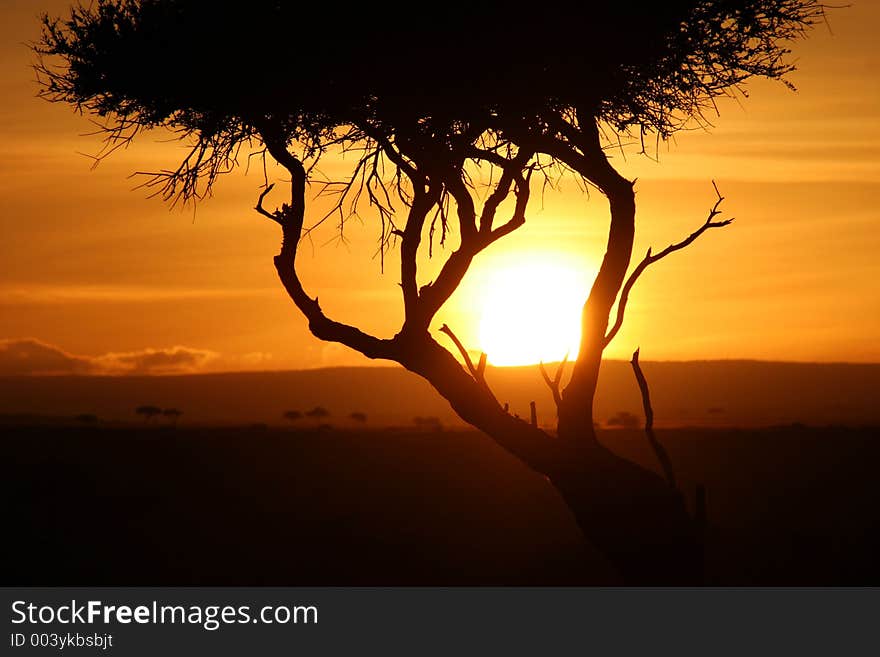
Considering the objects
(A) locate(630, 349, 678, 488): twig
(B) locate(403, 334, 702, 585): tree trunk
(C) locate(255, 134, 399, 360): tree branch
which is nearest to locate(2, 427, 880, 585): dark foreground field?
(A) locate(630, 349, 678, 488): twig

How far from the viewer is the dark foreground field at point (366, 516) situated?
18.9 metres

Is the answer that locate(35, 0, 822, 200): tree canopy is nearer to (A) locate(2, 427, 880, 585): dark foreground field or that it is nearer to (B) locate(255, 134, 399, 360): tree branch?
(B) locate(255, 134, 399, 360): tree branch

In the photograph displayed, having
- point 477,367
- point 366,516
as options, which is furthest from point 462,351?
point 366,516

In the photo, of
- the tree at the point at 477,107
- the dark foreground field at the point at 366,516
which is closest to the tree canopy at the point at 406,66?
the tree at the point at 477,107

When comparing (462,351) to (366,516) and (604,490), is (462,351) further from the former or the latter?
(366,516)

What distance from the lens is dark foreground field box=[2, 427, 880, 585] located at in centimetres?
1888

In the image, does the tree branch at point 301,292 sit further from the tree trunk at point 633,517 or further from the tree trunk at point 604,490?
the tree trunk at point 633,517

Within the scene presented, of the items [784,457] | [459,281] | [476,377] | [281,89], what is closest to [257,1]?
[281,89]

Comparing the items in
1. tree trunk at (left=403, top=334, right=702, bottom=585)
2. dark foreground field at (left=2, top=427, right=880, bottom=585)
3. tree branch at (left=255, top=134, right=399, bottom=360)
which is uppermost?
tree branch at (left=255, top=134, right=399, bottom=360)

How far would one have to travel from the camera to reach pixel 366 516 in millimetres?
22047

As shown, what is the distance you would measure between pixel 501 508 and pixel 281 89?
10.7 metres

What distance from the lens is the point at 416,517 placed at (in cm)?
2216

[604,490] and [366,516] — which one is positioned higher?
[604,490]

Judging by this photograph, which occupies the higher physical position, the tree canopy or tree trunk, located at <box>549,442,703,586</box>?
the tree canopy
